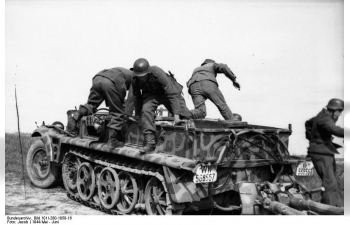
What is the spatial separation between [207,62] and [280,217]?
14.3 ft

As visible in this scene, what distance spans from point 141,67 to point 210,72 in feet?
8.18

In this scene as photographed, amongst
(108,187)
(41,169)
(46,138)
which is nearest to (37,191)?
(41,169)

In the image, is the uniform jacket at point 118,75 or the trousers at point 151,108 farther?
the uniform jacket at point 118,75

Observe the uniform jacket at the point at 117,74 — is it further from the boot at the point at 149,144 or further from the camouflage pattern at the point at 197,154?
the boot at the point at 149,144

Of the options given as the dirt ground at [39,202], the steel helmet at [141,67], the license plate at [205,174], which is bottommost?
the dirt ground at [39,202]

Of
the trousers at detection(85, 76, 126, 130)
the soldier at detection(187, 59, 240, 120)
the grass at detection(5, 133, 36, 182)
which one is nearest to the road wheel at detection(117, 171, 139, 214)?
the trousers at detection(85, 76, 126, 130)

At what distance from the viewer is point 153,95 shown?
678 centimetres

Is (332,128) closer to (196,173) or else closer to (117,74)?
(196,173)

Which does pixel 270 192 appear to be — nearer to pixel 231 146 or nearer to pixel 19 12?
pixel 231 146

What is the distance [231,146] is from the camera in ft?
19.3

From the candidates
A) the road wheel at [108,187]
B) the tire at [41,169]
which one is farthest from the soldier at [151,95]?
the tire at [41,169]

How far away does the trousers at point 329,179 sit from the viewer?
6.31 m

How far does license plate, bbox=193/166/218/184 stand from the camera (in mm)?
5477

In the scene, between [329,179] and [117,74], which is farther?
[117,74]
